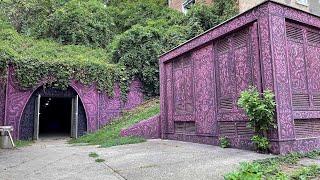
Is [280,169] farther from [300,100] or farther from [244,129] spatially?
[300,100]

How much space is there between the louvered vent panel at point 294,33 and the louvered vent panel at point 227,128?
2584 mm

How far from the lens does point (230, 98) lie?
781 cm

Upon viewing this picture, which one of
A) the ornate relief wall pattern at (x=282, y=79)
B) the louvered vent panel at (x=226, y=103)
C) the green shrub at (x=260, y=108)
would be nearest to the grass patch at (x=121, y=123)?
the louvered vent panel at (x=226, y=103)

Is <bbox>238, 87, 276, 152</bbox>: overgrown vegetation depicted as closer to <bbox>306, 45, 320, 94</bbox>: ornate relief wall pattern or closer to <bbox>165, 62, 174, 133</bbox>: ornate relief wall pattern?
<bbox>306, 45, 320, 94</bbox>: ornate relief wall pattern

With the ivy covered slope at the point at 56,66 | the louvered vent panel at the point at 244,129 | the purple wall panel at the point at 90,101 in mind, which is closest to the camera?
the louvered vent panel at the point at 244,129

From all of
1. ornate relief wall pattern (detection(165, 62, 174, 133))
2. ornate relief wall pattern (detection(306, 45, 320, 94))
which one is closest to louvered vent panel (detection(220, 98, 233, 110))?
ornate relief wall pattern (detection(306, 45, 320, 94))

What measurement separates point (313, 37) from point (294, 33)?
0.81 metres

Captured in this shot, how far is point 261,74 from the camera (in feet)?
22.2

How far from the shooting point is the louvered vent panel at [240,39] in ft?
24.3

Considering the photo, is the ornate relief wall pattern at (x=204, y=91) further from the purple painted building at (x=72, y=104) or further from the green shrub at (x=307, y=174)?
the purple painted building at (x=72, y=104)

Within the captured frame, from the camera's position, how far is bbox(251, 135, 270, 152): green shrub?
6.37 meters

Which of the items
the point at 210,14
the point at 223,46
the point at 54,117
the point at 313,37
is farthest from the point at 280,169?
the point at 54,117

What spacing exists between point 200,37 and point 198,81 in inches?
53.6

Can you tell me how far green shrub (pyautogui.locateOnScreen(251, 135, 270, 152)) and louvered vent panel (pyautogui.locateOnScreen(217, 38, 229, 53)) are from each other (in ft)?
8.65
